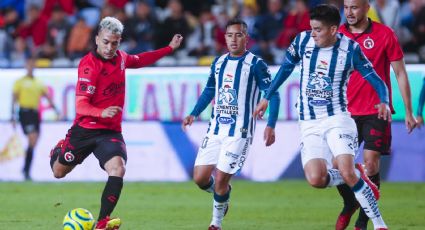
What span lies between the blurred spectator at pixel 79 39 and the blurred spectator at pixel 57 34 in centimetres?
17

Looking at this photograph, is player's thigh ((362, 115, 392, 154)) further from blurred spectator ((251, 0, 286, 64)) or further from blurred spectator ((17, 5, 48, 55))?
blurred spectator ((17, 5, 48, 55))

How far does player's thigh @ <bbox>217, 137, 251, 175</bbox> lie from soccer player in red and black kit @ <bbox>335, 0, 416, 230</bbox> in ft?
3.33

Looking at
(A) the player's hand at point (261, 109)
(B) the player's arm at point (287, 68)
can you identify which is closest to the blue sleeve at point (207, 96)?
(B) the player's arm at point (287, 68)

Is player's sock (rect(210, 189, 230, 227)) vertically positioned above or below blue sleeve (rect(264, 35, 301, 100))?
below

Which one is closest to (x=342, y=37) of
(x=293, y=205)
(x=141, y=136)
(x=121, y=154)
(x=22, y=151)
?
(x=121, y=154)

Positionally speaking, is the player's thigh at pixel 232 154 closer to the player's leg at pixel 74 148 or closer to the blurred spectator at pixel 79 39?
the player's leg at pixel 74 148

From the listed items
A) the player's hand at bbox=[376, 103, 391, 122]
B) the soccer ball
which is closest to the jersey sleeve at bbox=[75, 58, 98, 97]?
the soccer ball

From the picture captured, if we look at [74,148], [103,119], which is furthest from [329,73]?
[74,148]

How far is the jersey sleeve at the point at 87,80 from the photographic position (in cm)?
955

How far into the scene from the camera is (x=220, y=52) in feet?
57.1

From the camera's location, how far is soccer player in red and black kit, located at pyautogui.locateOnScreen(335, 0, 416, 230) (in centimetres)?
1002

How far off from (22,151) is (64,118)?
855 millimetres

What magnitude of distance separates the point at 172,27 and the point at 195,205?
585cm

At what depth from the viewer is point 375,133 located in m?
10.1
